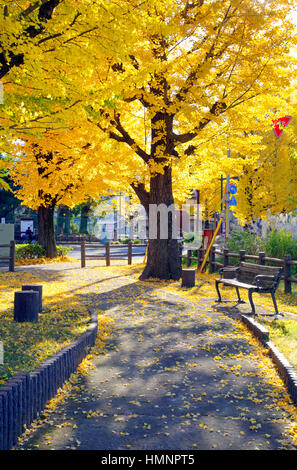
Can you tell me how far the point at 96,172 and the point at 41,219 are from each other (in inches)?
181

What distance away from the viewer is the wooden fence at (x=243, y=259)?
13.6 meters

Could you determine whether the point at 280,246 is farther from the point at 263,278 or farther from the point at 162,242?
the point at 263,278

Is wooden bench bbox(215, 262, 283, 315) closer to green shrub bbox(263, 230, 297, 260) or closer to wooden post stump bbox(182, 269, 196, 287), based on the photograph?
wooden post stump bbox(182, 269, 196, 287)

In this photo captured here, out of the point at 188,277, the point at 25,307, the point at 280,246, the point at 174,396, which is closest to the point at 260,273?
the point at 188,277

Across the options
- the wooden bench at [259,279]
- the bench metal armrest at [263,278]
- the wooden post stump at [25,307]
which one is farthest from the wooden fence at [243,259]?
the wooden post stump at [25,307]

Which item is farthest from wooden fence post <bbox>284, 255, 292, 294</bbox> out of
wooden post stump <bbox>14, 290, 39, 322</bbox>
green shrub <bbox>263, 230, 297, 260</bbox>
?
wooden post stump <bbox>14, 290, 39, 322</bbox>

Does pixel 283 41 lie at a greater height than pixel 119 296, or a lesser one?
greater

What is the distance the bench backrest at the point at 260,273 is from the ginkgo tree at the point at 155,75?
460 centimetres

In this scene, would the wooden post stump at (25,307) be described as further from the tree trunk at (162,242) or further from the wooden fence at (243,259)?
the tree trunk at (162,242)

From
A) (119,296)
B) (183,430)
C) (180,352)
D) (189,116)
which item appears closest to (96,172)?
(189,116)

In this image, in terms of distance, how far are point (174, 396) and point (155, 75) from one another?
36.8 ft

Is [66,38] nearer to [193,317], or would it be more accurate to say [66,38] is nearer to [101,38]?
[101,38]

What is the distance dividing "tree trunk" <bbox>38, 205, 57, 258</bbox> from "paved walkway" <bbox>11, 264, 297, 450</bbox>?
50.3ft

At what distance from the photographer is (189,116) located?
1373 centimetres
